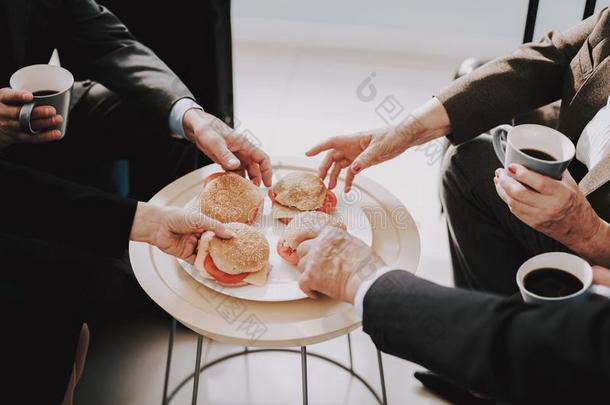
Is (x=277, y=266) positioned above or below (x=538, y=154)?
below

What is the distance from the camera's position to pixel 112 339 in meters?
2.05

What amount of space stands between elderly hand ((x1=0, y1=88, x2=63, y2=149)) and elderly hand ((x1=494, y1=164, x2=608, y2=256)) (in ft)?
3.48

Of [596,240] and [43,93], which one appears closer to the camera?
[596,240]

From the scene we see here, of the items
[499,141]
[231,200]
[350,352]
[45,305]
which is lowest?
[350,352]

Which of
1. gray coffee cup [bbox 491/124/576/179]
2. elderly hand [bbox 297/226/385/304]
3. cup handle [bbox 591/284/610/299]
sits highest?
gray coffee cup [bbox 491/124/576/179]

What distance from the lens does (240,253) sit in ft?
4.65

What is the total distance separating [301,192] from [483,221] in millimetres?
541

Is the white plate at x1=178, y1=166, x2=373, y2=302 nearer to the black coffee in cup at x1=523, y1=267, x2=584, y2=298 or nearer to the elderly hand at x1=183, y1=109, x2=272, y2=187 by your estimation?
the elderly hand at x1=183, y1=109, x2=272, y2=187

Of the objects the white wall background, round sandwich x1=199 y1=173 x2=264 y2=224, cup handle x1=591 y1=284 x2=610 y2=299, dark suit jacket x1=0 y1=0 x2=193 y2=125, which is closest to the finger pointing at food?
round sandwich x1=199 y1=173 x2=264 y2=224

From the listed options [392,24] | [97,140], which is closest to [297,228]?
[97,140]

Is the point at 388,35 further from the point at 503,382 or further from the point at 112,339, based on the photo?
the point at 503,382

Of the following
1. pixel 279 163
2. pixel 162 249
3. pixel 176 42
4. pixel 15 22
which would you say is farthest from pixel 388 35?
pixel 162 249

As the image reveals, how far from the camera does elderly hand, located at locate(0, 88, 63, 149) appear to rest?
1.51m

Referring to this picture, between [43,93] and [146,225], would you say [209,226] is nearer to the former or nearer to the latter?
[146,225]
